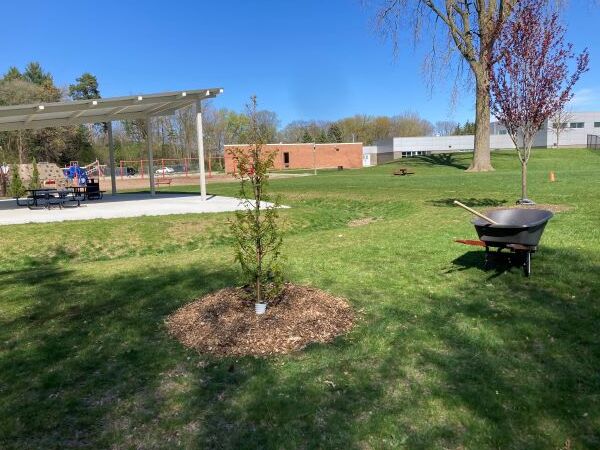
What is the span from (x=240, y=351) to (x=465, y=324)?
6.82ft

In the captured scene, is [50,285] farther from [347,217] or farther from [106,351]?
[347,217]

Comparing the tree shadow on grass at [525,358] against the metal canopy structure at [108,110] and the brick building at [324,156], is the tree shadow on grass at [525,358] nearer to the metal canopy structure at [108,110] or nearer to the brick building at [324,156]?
the metal canopy structure at [108,110]

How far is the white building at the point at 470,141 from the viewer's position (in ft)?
235

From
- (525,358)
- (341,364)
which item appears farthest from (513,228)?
(341,364)

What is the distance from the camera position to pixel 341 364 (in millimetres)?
3736

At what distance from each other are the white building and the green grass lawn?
70814 mm

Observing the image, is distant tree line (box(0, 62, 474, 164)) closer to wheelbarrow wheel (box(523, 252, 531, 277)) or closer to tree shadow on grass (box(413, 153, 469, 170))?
wheelbarrow wheel (box(523, 252, 531, 277))

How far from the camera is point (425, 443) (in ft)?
8.98

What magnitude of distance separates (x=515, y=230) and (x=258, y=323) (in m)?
3.10

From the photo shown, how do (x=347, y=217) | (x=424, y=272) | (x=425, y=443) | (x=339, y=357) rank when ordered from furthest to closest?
(x=347, y=217) → (x=424, y=272) → (x=339, y=357) → (x=425, y=443)

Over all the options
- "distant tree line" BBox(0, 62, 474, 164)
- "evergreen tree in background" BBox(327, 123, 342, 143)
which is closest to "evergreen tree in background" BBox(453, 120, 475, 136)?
"distant tree line" BBox(0, 62, 474, 164)

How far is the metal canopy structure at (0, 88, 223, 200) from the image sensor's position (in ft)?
45.7

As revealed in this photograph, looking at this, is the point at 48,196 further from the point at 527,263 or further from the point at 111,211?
the point at 527,263

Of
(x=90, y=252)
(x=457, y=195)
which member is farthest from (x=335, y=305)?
(x=457, y=195)
